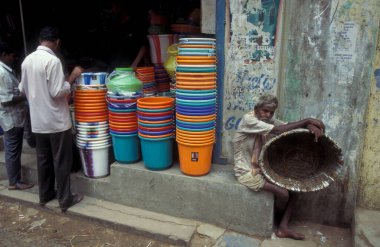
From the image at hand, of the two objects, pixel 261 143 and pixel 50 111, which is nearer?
pixel 261 143

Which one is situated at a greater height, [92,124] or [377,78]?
[377,78]

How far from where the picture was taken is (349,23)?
10.9 ft

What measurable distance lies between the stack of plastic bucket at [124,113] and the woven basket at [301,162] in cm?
157

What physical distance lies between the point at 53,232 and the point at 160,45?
2.77m

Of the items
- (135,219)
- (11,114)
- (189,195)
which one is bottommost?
(135,219)

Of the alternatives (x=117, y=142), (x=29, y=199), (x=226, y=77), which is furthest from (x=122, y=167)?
(x=226, y=77)

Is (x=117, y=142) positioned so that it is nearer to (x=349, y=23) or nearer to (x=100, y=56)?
(x=349, y=23)

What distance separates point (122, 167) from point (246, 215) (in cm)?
155

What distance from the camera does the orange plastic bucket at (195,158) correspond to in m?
3.58

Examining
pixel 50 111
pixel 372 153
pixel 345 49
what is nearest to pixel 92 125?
pixel 50 111

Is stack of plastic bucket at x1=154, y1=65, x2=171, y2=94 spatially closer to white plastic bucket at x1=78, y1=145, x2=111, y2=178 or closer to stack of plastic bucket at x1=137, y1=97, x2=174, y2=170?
stack of plastic bucket at x1=137, y1=97, x2=174, y2=170

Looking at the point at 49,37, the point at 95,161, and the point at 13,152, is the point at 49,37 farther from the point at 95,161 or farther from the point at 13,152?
the point at 13,152

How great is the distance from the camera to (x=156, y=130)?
3668mm

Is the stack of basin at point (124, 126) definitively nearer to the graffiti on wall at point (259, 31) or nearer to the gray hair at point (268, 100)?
the graffiti on wall at point (259, 31)
